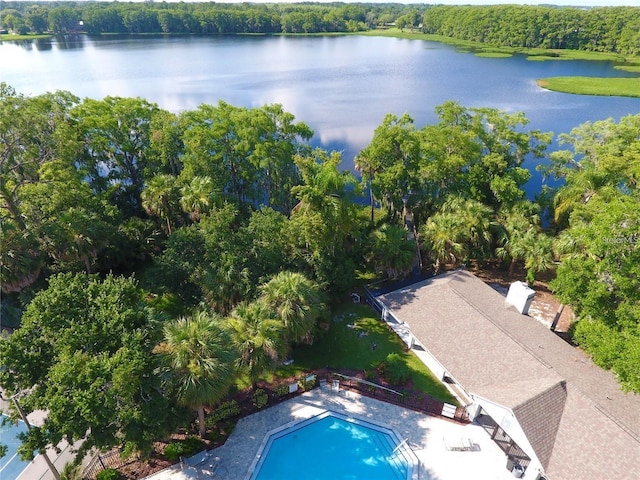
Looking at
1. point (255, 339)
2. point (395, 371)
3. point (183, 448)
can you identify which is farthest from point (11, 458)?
point (395, 371)

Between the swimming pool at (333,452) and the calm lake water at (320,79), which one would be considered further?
the calm lake water at (320,79)

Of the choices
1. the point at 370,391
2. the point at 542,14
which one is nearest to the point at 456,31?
the point at 542,14

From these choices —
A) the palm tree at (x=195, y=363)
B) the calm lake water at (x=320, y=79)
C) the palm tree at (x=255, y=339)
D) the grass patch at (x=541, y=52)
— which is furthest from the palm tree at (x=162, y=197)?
the grass patch at (x=541, y=52)

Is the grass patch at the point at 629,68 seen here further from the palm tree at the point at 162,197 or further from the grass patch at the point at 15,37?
the grass patch at the point at 15,37

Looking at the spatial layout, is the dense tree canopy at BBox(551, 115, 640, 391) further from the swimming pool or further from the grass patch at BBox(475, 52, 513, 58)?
the grass patch at BBox(475, 52, 513, 58)

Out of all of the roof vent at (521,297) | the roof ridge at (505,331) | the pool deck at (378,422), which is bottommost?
the pool deck at (378,422)

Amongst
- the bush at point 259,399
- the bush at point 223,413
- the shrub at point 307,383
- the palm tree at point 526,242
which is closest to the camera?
the bush at point 223,413

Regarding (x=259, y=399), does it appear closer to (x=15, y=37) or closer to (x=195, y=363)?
(x=195, y=363)

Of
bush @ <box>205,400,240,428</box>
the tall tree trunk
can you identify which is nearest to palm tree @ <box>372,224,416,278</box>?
bush @ <box>205,400,240,428</box>
